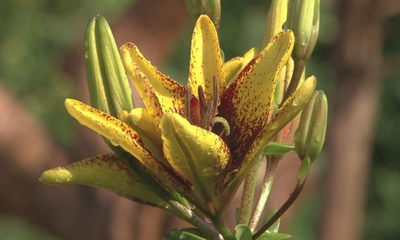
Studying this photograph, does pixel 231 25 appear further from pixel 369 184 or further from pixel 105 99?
pixel 105 99

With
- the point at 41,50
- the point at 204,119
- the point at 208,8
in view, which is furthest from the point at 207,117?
the point at 41,50

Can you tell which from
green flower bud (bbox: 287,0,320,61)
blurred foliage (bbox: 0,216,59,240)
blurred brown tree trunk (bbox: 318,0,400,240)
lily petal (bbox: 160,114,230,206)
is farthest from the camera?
blurred foliage (bbox: 0,216,59,240)

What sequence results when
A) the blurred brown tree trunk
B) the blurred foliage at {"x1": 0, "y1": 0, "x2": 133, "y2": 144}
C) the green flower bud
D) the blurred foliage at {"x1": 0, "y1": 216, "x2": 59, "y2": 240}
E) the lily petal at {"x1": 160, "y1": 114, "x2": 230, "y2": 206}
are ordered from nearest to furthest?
the lily petal at {"x1": 160, "y1": 114, "x2": 230, "y2": 206}, the green flower bud, the blurred brown tree trunk, the blurred foliage at {"x1": 0, "y1": 0, "x2": 133, "y2": 144}, the blurred foliage at {"x1": 0, "y1": 216, "x2": 59, "y2": 240}

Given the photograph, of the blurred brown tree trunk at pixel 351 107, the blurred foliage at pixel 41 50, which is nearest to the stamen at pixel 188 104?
the blurred brown tree trunk at pixel 351 107

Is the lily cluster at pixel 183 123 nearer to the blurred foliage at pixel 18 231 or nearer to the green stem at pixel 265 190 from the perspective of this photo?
the green stem at pixel 265 190

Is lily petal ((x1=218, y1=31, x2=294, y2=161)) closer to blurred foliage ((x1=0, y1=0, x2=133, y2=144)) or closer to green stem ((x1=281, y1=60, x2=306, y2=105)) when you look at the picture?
green stem ((x1=281, y1=60, x2=306, y2=105))

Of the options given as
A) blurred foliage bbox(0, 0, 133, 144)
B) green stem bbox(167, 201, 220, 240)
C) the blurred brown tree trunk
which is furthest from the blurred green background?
green stem bbox(167, 201, 220, 240)

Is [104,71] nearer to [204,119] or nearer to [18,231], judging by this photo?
[204,119]

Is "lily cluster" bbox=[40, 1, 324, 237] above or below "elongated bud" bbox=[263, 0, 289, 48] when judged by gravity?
below
